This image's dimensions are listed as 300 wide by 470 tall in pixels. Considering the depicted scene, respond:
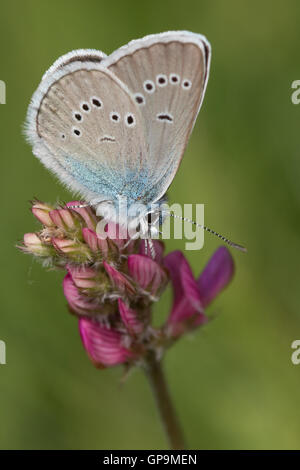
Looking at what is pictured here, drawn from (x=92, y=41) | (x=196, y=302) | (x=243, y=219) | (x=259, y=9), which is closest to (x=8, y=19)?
(x=92, y=41)

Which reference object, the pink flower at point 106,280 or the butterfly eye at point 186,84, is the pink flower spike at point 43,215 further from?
the butterfly eye at point 186,84

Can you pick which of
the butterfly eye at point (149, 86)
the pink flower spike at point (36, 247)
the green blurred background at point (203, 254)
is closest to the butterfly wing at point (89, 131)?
the butterfly eye at point (149, 86)

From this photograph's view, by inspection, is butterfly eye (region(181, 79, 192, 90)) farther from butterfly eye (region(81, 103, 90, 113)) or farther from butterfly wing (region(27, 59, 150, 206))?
butterfly eye (region(81, 103, 90, 113))

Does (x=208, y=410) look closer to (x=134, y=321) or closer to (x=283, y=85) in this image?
(x=134, y=321)

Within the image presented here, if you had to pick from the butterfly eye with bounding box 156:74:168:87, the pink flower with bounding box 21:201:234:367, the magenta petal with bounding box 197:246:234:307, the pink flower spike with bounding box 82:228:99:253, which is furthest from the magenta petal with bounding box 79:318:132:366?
the butterfly eye with bounding box 156:74:168:87

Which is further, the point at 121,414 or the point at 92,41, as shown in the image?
the point at 92,41

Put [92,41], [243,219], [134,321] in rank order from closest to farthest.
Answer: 1. [134,321]
2. [243,219]
3. [92,41]
